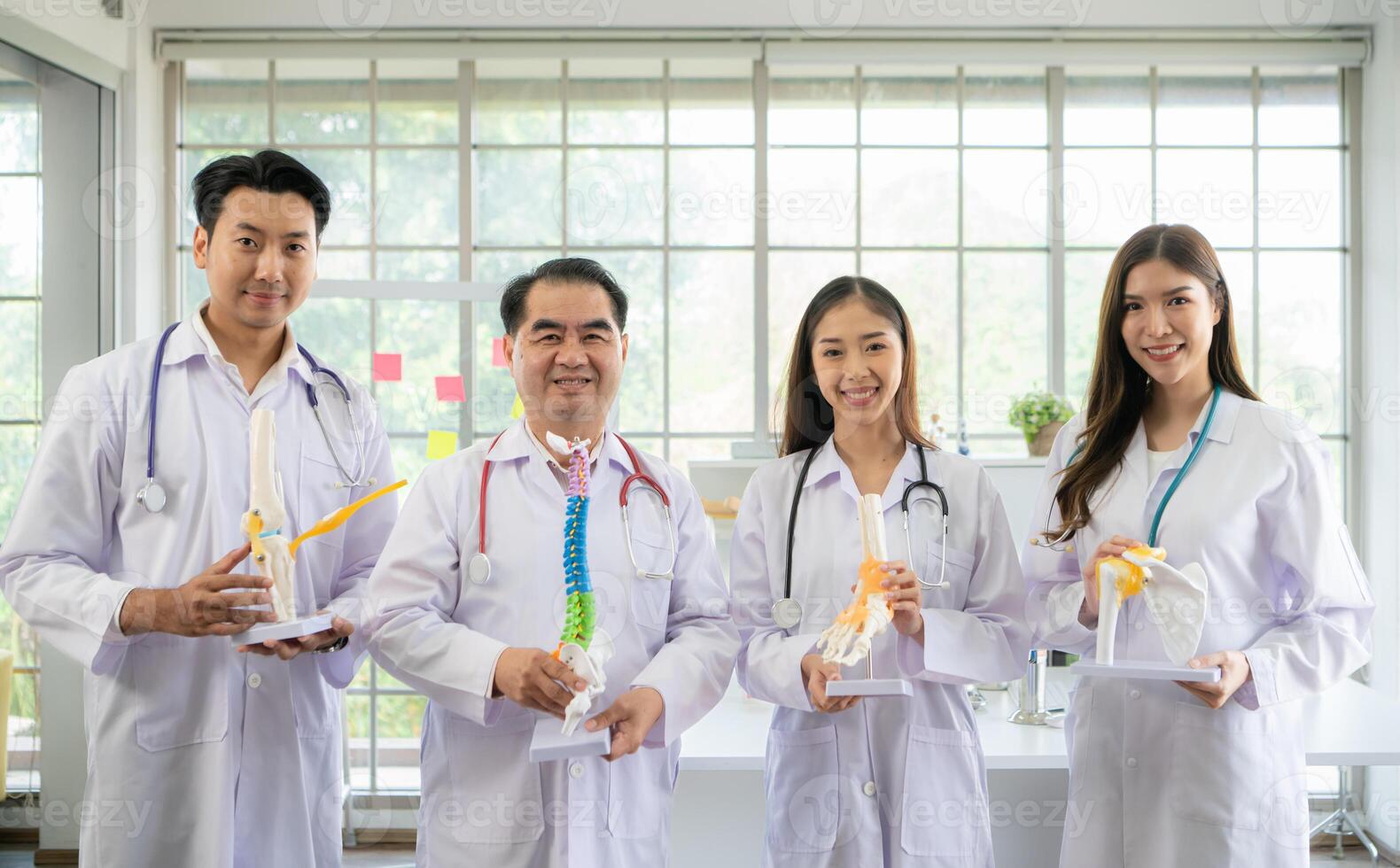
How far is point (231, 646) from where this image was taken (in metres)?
1.85

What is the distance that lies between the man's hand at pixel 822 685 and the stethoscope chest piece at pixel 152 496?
1214 millimetres

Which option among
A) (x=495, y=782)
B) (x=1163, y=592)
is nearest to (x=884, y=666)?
(x=1163, y=592)

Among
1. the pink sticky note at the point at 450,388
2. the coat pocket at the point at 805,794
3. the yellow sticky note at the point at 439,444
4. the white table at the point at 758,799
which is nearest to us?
the coat pocket at the point at 805,794

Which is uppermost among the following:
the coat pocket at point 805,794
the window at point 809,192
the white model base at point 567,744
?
the window at point 809,192

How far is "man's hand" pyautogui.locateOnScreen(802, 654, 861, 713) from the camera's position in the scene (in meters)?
1.72

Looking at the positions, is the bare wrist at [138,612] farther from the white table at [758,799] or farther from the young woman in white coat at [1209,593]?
the young woman in white coat at [1209,593]

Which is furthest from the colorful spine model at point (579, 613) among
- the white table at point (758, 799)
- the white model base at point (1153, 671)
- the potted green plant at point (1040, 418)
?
the potted green plant at point (1040, 418)

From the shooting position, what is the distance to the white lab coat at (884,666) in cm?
A: 181

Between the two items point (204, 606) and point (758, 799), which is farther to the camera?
point (758, 799)

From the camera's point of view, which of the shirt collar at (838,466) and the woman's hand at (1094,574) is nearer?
the woman's hand at (1094,574)

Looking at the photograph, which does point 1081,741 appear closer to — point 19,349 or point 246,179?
point 246,179

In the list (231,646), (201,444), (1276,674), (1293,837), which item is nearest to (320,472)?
(201,444)

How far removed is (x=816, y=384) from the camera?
209 centimetres

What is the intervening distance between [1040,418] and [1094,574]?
7.54 feet
